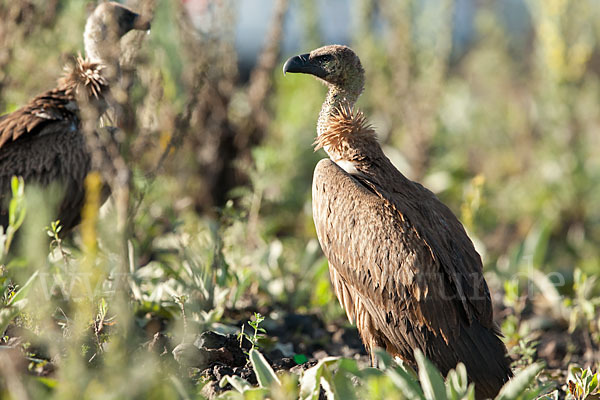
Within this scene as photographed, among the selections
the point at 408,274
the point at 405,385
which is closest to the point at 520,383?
the point at 405,385

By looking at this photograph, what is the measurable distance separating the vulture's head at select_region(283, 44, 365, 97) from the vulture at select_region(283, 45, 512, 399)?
0.53 m

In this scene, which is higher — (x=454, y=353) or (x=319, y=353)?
(x=454, y=353)

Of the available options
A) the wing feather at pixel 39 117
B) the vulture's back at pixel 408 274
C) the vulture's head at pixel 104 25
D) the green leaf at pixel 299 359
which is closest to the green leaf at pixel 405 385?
the vulture's back at pixel 408 274

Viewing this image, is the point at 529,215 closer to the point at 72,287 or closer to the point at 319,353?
the point at 319,353

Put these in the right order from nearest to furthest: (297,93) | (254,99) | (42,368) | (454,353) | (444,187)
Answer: (42,368)
(454,353)
(254,99)
(444,187)
(297,93)

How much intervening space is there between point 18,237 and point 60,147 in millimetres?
658

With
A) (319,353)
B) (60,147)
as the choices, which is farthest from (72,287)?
(319,353)

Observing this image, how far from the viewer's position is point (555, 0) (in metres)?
A: 8.05

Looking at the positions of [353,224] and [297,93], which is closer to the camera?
[353,224]

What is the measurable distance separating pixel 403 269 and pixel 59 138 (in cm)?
252

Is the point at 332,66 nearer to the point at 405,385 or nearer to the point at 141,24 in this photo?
the point at 141,24

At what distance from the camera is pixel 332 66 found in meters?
4.23

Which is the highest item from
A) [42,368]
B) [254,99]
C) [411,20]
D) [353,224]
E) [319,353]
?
Answer: [411,20]

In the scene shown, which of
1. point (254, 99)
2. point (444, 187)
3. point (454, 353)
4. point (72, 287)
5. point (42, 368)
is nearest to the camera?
point (42, 368)
